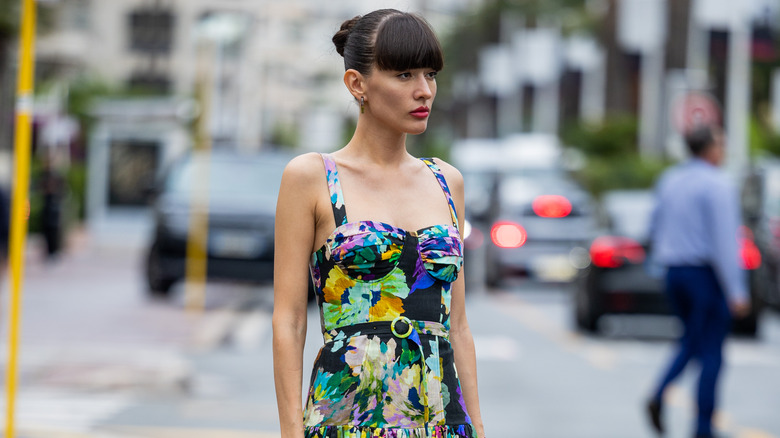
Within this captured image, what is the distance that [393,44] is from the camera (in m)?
3.12

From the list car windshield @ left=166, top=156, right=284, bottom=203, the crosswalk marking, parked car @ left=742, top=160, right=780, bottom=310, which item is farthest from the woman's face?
parked car @ left=742, top=160, right=780, bottom=310

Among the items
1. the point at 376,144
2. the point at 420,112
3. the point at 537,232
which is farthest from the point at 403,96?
the point at 537,232

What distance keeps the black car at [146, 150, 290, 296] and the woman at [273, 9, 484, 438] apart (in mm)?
12589

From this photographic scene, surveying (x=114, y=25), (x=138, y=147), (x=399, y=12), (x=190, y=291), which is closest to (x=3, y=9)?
(x=138, y=147)

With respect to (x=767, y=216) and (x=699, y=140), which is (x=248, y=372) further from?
(x=767, y=216)

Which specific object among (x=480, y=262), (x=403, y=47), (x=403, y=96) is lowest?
(x=480, y=262)

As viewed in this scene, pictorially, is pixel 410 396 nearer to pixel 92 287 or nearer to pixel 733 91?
pixel 92 287

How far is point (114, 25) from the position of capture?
220ft

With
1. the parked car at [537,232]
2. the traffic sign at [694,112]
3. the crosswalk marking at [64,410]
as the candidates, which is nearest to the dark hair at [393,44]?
the crosswalk marking at [64,410]

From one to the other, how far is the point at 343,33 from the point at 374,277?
2.04 feet

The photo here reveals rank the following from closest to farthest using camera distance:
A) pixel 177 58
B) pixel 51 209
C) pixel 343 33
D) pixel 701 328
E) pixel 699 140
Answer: pixel 343 33 → pixel 701 328 → pixel 699 140 → pixel 51 209 → pixel 177 58

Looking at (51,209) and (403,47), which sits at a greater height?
(403,47)

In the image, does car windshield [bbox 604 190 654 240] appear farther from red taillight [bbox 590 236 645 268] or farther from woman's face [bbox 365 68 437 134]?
woman's face [bbox 365 68 437 134]

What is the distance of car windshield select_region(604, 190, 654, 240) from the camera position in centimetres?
1400
